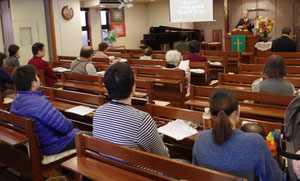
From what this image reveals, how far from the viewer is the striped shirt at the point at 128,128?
2.09 meters

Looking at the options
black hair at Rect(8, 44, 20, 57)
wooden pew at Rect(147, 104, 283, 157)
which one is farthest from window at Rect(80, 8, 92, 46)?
wooden pew at Rect(147, 104, 283, 157)

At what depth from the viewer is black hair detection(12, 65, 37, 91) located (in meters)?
2.89

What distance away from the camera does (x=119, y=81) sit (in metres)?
2.22

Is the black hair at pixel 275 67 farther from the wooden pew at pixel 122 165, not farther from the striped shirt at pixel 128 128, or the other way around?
the wooden pew at pixel 122 165

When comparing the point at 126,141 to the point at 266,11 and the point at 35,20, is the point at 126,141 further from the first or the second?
the point at 266,11

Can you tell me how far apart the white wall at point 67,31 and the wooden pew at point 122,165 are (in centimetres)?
841

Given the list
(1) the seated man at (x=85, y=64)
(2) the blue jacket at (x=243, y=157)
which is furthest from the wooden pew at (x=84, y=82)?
(2) the blue jacket at (x=243, y=157)

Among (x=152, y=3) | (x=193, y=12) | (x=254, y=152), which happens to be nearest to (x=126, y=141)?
(x=254, y=152)

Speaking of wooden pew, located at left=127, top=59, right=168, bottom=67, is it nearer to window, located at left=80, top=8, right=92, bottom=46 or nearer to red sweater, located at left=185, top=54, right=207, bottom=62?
red sweater, located at left=185, top=54, right=207, bottom=62

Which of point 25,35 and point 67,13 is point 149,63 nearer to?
point 25,35

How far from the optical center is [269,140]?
220 centimetres

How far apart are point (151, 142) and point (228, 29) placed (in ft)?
38.9

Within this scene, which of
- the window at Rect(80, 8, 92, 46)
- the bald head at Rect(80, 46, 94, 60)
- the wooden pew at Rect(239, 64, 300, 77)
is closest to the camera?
the wooden pew at Rect(239, 64, 300, 77)

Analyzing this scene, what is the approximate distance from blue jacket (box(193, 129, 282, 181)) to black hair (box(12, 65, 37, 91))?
181 centimetres
